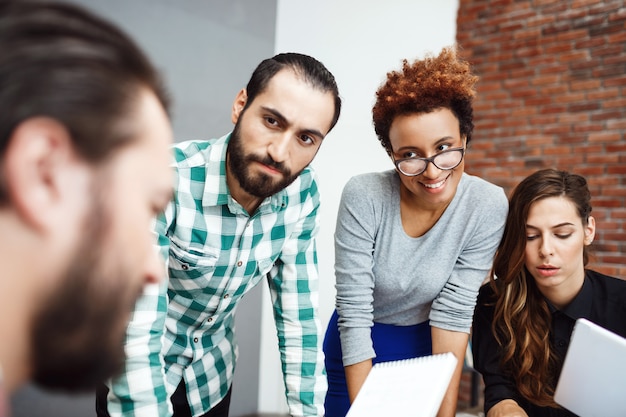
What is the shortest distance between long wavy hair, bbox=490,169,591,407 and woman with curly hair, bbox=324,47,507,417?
86 mm

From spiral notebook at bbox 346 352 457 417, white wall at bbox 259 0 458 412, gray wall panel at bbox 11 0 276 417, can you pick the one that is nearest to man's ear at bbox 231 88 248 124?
spiral notebook at bbox 346 352 457 417

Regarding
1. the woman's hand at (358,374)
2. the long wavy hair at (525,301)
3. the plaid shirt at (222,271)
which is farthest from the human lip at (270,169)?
the long wavy hair at (525,301)

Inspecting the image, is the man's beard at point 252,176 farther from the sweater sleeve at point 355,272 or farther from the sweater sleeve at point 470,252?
the sweater sleeve at point 470,252

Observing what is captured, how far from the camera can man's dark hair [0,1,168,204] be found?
0.39 meters

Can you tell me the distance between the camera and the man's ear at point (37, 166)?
376 millimetres

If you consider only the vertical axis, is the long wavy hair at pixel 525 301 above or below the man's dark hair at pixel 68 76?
below

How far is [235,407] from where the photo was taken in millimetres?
3021

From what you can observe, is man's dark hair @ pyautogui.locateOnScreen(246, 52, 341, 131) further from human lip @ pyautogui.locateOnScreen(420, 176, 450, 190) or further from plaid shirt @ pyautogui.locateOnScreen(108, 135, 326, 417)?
human lip @ pyautogui.locateOnScreen(420, 176, 450, 190)

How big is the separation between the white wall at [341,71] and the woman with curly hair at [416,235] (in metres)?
1.70

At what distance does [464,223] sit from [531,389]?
1.70 ft

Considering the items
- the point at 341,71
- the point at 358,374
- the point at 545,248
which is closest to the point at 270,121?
the point at 358,374

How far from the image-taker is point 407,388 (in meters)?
0.92

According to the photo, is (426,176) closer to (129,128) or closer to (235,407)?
(129,128)

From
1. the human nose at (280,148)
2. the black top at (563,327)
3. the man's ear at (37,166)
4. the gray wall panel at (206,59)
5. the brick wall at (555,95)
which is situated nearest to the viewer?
the man's ear at (37,166)
